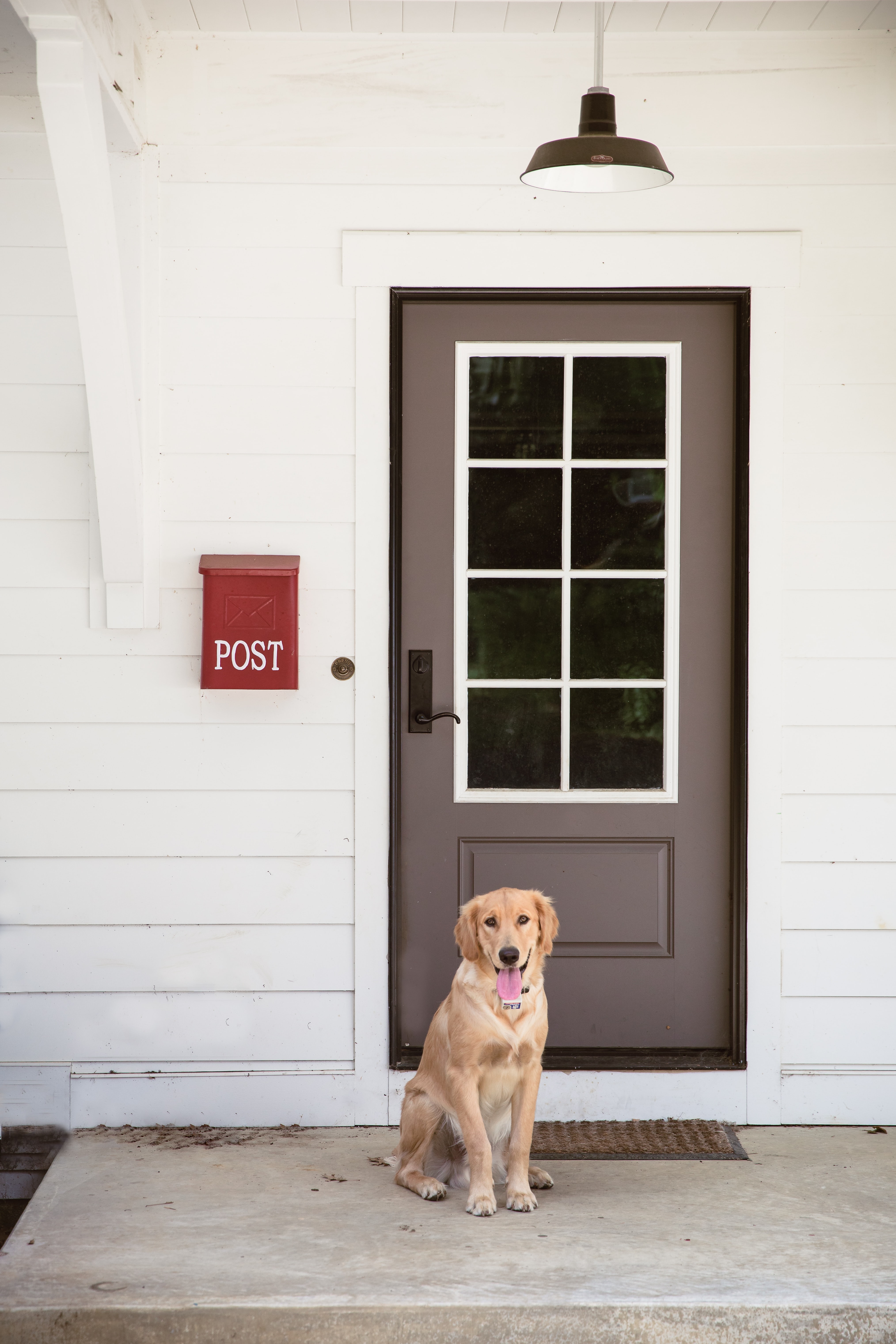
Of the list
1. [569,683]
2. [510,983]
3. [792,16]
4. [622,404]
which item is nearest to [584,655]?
[569,683]

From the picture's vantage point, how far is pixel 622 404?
10.8 feet

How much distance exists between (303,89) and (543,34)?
2.34ft

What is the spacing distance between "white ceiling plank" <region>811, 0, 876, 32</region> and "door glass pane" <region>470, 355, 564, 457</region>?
1.18 meters

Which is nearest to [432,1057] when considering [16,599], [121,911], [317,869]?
[317,869]

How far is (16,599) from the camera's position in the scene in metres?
3.20

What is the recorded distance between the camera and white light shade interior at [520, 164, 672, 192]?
275cm

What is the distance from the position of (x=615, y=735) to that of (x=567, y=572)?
1.69 ft

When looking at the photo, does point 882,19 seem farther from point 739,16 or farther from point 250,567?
point 250,567

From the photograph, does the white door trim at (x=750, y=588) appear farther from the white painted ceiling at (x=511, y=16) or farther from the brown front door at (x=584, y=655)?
the white painted ceiling at (x=511, y=16)

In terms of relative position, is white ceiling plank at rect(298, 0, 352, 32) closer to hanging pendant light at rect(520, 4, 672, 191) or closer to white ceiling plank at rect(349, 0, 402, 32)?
white ceiling plank at rect(349, 0, 402, 32)

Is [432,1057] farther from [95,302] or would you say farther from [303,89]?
[303,89]

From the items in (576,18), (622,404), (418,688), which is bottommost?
(418,688)

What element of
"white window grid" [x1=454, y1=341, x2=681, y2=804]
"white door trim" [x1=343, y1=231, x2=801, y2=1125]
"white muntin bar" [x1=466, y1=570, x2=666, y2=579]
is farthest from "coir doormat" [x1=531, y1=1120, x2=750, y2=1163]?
"white muntin bar" [x1=466, y1=570, x2=666, y2=579]

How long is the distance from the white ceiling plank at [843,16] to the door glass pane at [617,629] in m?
1.64
